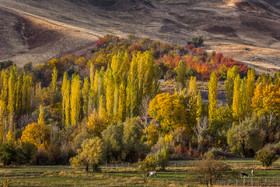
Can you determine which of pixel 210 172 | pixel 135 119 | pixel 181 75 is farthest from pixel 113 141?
pixel 181 75

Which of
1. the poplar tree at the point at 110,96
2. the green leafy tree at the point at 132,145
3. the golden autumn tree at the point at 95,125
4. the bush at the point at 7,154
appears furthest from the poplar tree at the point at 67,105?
the bush at the point at 7,154

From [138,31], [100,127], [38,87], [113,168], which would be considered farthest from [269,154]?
[138,31]

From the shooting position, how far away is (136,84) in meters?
69.1

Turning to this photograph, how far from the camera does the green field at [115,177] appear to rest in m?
37.2

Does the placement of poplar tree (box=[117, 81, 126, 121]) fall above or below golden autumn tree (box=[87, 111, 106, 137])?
above

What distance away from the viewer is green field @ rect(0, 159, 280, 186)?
37.2 m

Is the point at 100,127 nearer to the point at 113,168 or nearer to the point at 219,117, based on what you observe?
the point at 113,168

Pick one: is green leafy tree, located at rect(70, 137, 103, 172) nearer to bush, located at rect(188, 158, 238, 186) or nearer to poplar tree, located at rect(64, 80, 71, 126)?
bush, located at rect(188, 158, 238, 186)

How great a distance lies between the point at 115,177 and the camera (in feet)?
132

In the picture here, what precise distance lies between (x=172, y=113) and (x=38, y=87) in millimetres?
39128

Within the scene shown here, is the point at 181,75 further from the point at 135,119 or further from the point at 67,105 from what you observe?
the point at 135,119

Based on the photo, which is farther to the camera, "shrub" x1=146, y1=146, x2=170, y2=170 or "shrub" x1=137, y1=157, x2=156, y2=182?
"shrub" x1=146, y1=146, x2=170, y2=170

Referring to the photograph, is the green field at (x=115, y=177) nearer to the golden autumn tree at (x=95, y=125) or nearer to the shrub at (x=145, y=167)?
the shrub at (x=145, y=167)

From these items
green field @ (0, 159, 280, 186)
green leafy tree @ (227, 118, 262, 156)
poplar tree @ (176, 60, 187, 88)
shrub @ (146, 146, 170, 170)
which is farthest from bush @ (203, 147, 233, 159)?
poplar tree @ (176, 60, 187, 88)
